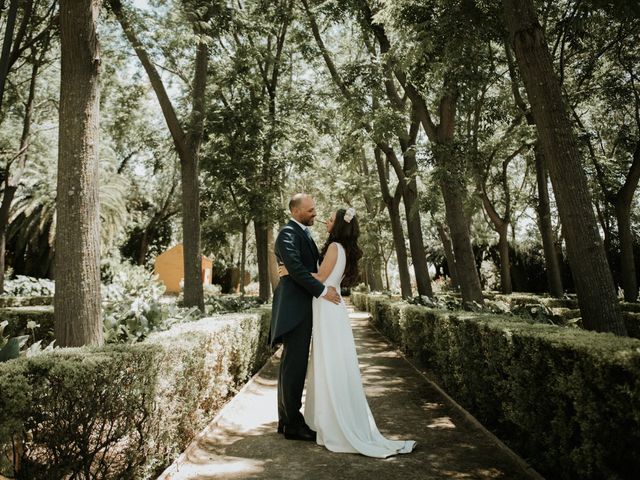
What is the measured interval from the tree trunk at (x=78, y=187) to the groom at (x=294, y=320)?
6.31ft

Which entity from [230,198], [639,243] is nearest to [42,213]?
[230,198]

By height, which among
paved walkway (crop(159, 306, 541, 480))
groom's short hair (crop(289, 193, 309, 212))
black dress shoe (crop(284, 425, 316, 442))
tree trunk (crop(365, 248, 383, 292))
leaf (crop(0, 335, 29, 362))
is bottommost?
paved walkway (crop(159, 306, 541, 480))

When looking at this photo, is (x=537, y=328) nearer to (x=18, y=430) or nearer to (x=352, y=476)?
(x=352, y=476)

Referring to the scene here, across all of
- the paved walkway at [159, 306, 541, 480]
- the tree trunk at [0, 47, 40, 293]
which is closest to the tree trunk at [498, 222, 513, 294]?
the paved walkway at [159, 306, 541, 480]

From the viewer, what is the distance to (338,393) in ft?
15.0

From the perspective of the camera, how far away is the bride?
4441 millimetres

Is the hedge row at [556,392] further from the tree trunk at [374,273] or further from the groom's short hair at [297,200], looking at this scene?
the tree trunk at [374,273]

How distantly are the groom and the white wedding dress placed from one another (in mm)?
122

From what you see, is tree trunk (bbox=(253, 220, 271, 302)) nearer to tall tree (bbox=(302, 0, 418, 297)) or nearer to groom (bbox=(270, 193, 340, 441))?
tall tree (bbox=(302, 0, 418, 297))

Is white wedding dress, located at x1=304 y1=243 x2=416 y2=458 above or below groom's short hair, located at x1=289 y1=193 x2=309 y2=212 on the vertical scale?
below

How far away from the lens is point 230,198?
1614 cm

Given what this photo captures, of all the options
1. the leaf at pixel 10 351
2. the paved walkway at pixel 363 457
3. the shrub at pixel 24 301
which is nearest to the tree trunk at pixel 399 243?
the paved walkway at pixel 363 457

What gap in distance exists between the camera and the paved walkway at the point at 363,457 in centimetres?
390

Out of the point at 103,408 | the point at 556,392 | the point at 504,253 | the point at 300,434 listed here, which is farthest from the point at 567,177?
the point at 504,253
